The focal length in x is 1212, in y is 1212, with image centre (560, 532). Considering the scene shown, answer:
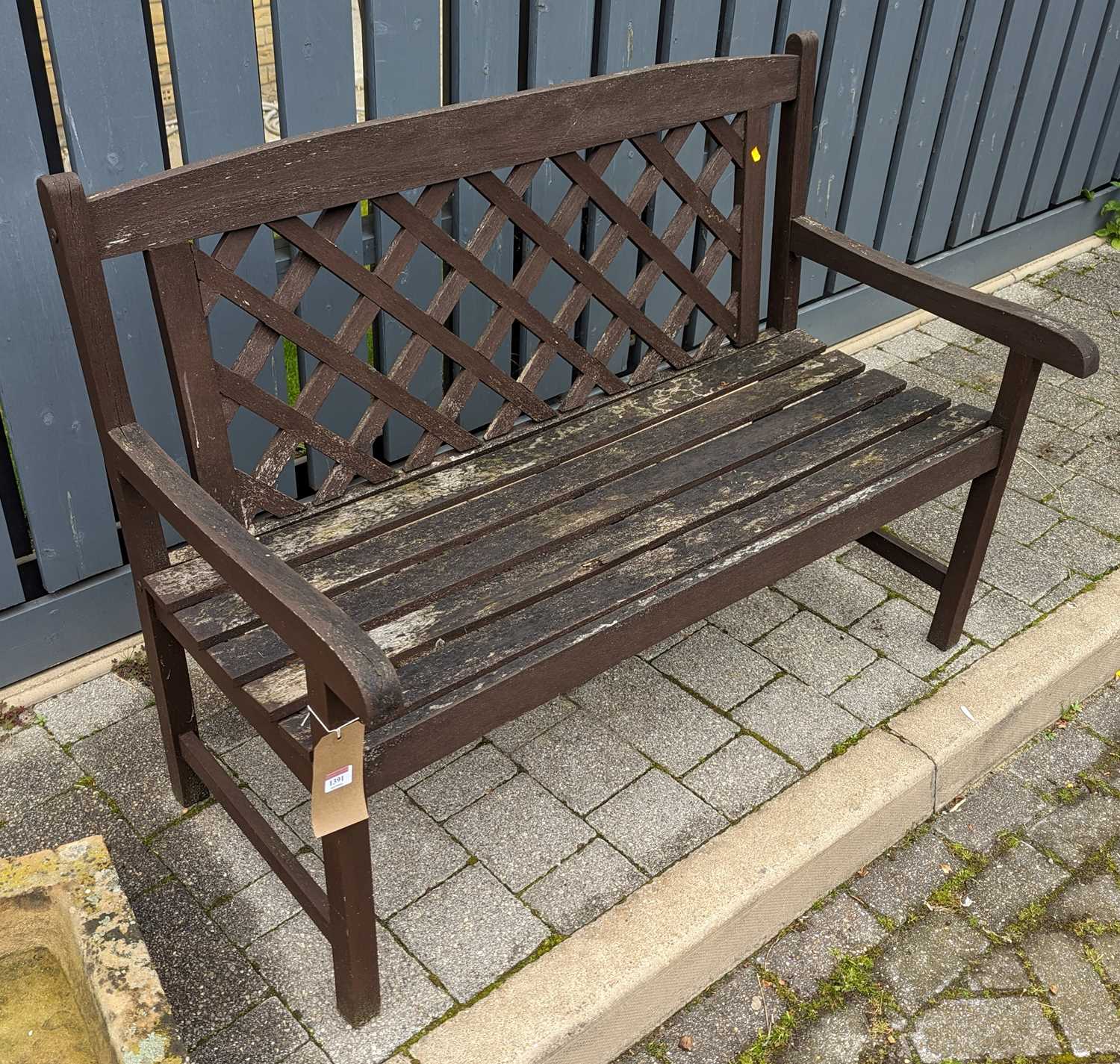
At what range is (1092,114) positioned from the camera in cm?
534

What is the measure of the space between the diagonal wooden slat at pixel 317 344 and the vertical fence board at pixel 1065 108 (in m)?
3.59

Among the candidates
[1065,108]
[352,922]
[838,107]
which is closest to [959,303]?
[838,107]

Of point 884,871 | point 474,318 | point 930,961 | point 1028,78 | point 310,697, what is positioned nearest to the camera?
point 310,697

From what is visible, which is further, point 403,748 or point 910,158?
point 910,158

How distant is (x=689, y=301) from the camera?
10.2ft

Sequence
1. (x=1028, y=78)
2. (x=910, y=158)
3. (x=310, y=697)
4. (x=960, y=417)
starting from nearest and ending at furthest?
(x=310, y=697)
(x=960, y=417)
(x=910, y=158)
(x=1028, y=78)

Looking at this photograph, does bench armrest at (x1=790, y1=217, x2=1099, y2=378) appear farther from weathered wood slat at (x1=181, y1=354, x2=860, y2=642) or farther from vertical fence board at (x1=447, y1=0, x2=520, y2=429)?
vertical fence board at (x1=447, y1=0, x2=520, y2=429)

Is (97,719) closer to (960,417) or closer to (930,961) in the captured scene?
(930,961)

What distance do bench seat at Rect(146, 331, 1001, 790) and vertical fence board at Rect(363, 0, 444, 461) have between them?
23.4 inches

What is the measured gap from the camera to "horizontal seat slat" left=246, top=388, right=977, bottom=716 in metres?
2.25

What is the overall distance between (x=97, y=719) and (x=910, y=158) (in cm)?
346

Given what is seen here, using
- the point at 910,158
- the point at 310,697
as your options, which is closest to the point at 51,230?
the point at 310,697

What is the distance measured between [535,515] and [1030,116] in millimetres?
3514

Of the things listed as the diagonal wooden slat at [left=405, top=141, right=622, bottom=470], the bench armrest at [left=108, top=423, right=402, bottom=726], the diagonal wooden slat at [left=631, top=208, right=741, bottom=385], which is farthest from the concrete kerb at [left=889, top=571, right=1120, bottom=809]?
the bench armrest at [left=108, top=423, right=402, bottom=726]
